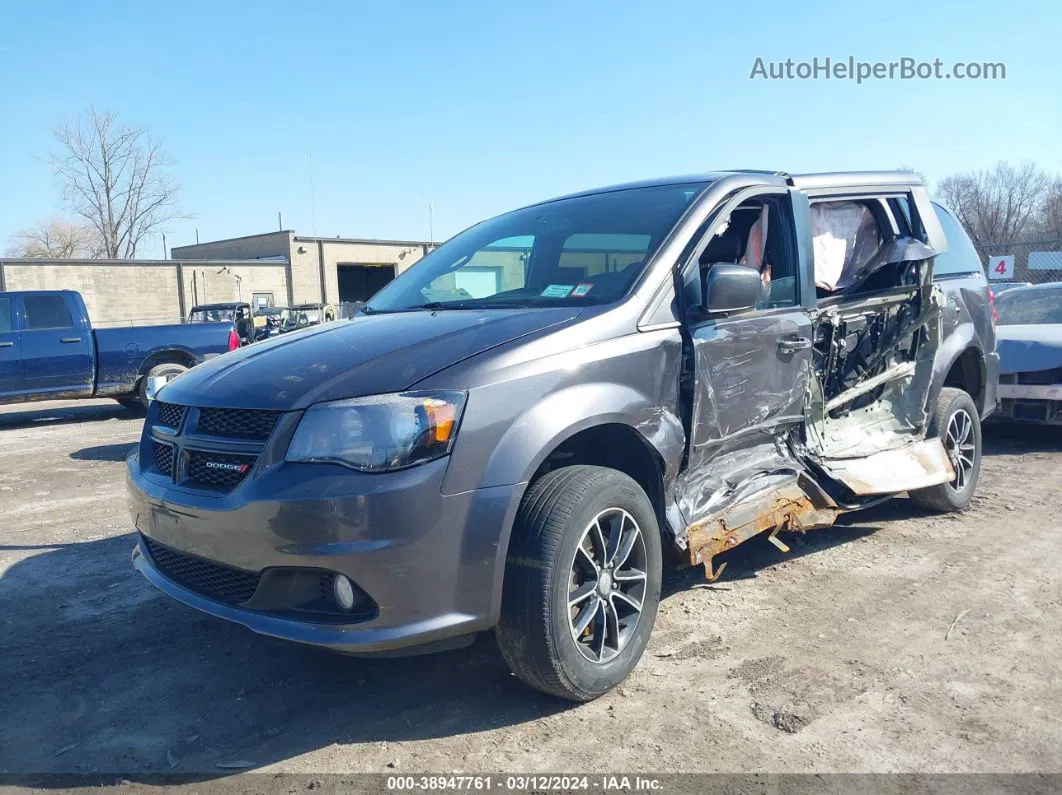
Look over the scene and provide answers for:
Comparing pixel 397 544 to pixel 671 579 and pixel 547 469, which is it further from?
pixel 671 579

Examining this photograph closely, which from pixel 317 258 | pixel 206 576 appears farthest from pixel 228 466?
pixel 317 258

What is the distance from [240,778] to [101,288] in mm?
39781

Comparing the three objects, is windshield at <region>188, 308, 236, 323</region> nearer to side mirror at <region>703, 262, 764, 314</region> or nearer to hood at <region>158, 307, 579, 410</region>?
hood at <region>158, 307, 579, 410</region>

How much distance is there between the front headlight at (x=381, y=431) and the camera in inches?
107

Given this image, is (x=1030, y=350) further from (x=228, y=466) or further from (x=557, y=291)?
(x=228, y=466)

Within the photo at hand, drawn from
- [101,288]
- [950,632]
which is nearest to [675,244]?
[950,632]

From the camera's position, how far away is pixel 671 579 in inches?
176

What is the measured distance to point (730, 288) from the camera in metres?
3.55

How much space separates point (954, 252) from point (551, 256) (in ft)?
10.8

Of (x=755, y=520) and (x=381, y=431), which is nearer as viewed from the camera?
(x=381, y=431)

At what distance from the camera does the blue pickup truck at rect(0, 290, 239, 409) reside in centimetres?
1118

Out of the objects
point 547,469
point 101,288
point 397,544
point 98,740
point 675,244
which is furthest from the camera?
point 101,288

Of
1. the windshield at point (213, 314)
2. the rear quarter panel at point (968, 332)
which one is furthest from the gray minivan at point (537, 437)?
the windshield at point (213, 314)

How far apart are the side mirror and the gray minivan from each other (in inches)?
0.5
